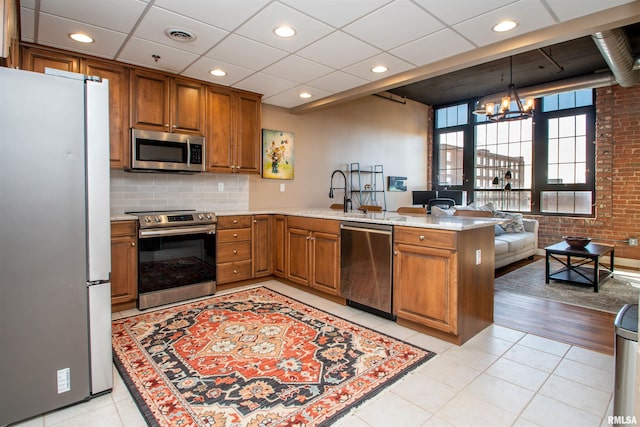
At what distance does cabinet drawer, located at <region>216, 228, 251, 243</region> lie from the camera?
157 inches

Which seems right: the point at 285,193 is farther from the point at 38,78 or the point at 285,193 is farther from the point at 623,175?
the point at 623,175

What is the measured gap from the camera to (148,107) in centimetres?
366

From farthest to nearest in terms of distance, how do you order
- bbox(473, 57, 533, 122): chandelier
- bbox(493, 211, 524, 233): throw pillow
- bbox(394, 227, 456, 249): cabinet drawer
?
1. bbox(493, 211, 524, 233): throw pillow
2. bbox(473, 57, 533, 122): chandelier
3. bbox(394, 227, 456, 249): cabinet drawer

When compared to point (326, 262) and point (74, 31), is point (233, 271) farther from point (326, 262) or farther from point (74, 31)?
point (74, 31)

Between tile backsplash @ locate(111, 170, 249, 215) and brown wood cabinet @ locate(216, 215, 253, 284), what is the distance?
1.96 feet

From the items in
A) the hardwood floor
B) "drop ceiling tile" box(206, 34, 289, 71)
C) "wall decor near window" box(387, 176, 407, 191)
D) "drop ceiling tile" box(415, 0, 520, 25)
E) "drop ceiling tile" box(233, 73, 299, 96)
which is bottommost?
the hardwood floor

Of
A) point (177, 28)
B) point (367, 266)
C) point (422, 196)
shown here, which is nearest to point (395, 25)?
point (177, 28)

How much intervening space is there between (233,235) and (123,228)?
117 cm

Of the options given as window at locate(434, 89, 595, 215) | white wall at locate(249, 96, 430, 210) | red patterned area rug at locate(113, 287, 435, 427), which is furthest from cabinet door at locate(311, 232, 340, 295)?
window at locate(434, 89, 595, 215)

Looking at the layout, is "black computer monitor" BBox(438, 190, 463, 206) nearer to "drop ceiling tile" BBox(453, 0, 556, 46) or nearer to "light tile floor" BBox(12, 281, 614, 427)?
"drop ceiling tile" BBox(453, 0, 556, 46)

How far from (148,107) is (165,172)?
73 cm

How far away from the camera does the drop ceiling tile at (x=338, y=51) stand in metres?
2.97

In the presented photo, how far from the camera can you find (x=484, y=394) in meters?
1.99

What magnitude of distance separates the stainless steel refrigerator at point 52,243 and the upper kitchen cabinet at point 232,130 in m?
2.31
